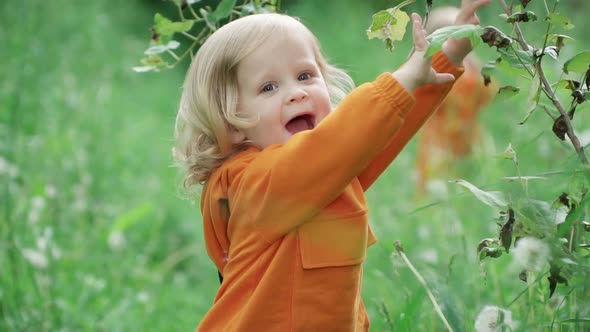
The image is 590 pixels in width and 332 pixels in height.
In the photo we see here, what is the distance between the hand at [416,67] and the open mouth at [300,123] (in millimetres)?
287

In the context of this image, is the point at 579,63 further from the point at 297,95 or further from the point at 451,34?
the point at 297,95

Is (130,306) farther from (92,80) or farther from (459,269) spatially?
(92,80)

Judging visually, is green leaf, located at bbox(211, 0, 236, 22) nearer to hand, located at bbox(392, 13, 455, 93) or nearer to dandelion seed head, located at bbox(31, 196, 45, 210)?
hand, located at bbox(392, 13, 455, 93)

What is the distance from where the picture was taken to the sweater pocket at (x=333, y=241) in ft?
5.55

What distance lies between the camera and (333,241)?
169 cm

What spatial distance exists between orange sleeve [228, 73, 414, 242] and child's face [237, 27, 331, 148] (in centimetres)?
7

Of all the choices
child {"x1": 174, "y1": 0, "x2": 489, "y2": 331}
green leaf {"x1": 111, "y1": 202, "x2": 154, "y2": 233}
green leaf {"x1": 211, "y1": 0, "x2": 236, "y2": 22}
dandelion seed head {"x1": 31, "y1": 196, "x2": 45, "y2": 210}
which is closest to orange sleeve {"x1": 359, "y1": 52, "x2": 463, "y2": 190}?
child {"x1": 174, "y1": 0, "x2": 489, "y2": 331}

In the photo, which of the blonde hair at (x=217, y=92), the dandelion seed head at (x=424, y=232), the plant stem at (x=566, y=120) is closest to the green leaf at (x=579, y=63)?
the plant stem at (x=566, y=120)

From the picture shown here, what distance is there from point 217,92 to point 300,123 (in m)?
0.19

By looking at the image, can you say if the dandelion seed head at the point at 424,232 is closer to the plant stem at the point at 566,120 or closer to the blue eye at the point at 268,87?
the blue eye at the point at 268,87

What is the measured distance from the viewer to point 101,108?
18.2ft

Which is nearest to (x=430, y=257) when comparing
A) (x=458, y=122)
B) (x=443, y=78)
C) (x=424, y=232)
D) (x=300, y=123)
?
(x=424, y=232)

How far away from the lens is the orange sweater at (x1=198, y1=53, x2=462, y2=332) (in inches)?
62.2

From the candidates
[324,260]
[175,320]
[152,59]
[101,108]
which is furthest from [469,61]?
[324,260]
